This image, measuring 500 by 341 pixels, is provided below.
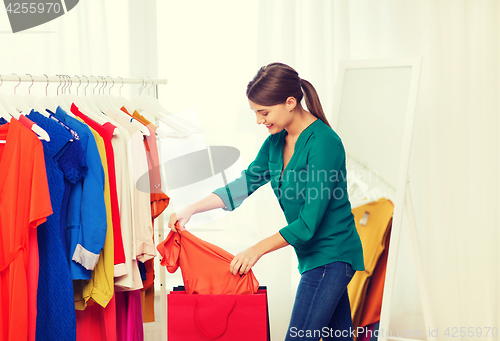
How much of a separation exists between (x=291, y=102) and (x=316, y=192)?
0.33 m

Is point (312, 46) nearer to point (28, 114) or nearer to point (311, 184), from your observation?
point (311, 184)

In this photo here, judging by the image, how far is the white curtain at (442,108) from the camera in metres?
2.41

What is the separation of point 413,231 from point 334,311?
0.63 metres

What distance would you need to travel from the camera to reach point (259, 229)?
8.59ft

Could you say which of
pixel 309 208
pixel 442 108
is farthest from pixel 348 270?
pixel 442 108

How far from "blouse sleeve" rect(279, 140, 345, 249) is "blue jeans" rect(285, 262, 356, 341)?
0.44 ft

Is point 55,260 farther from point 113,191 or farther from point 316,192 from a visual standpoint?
point 316,192

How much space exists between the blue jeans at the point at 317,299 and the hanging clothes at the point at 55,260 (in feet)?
2.41

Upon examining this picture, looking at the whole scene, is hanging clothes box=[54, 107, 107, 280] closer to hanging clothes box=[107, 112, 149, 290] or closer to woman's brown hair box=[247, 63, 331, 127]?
hanging clothes box=[107, 112, 149, 290]

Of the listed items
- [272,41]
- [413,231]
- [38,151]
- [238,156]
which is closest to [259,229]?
[238,156]

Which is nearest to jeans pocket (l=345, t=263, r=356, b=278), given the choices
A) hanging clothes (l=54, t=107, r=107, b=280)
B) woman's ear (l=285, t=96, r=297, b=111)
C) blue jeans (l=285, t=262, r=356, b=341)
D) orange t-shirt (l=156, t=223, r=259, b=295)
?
blue jeans (l=285, t=262, r=356, b=341)

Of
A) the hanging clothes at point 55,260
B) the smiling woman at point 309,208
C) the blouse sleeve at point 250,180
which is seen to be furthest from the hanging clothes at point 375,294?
the hanging clothes at point 55,260

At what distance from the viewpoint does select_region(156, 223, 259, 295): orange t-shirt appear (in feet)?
4.63

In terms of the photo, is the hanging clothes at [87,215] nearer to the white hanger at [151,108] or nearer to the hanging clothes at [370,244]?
the white hanger at [151,108]
